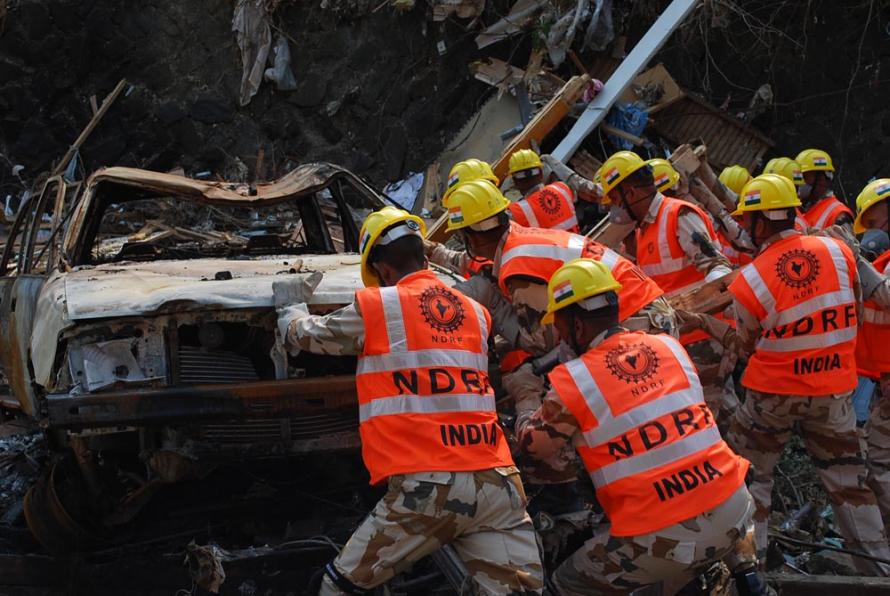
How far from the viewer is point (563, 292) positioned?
336cm

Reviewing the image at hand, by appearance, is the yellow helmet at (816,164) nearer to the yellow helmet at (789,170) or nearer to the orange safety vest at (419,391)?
the yellow helmet at (789,170)

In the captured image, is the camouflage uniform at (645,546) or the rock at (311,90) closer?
the camouflage uniform at (645,546)

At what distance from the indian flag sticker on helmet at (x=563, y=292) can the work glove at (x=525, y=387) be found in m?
0.67

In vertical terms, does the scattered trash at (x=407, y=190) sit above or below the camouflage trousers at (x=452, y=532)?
below

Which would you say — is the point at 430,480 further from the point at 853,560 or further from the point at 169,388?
the point at 853,560

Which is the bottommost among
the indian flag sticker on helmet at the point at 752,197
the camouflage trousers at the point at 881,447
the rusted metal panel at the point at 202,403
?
the camouflage trousers at the point at 881,447

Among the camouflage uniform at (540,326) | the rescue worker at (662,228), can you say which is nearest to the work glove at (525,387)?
the camouflage uniform at (540,326)

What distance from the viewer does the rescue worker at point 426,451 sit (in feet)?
10.2

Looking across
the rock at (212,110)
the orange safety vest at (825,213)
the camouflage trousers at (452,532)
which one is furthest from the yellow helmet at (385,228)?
the rock at (212,110)

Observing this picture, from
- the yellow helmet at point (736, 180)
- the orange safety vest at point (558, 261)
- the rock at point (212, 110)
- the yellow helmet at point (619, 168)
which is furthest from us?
the rock at point (212, 110)

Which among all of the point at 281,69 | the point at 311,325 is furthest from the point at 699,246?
the point at 281,69

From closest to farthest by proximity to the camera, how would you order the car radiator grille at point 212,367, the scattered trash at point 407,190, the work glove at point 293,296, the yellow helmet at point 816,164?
the work glove at point 293,296 → the car radiator grille at point 212,367 → the yellow helmet at point 816,164 → the scattered trash at point 407,190

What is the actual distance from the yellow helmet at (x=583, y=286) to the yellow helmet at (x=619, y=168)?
2.25 m

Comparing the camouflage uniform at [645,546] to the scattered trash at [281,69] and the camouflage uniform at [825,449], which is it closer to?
the camouflage uniform at [825,449]
